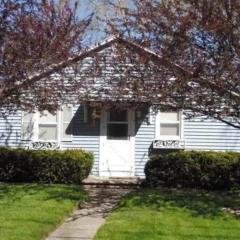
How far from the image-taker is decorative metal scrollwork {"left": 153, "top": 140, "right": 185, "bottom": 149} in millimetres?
20281

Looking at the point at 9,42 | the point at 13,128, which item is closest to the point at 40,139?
the point at 13,128

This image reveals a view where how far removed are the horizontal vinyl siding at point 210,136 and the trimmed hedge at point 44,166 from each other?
3.57m

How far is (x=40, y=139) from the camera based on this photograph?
20.8 meters

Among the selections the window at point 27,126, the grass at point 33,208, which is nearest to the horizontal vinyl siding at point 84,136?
the window at point 27,126

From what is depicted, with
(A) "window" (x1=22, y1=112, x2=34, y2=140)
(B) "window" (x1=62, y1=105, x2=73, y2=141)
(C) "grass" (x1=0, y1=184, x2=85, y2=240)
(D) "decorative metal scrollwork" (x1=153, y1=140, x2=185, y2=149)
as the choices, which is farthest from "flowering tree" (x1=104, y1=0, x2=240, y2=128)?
(A) "window" (x1=22, y1=112, x2=34, y2=140)

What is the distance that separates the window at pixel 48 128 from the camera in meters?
20.7

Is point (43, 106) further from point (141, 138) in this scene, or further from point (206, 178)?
point (141, 138)

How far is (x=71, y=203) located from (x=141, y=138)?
7.49 meters

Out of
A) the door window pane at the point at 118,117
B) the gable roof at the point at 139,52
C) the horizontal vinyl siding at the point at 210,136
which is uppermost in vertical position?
the gable roof at the point at 139,52

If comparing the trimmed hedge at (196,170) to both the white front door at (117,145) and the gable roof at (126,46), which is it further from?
the gable roof at (126,46)

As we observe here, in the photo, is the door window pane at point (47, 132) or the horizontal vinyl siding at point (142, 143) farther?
the door window pane at point (47, 132)

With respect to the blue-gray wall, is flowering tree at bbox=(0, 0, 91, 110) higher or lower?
higher

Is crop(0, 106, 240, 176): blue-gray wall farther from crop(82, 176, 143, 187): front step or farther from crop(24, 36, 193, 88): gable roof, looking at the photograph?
crop(24, 36, 193, 88): gable roof

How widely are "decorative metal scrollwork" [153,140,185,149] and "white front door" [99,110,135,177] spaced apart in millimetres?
814
